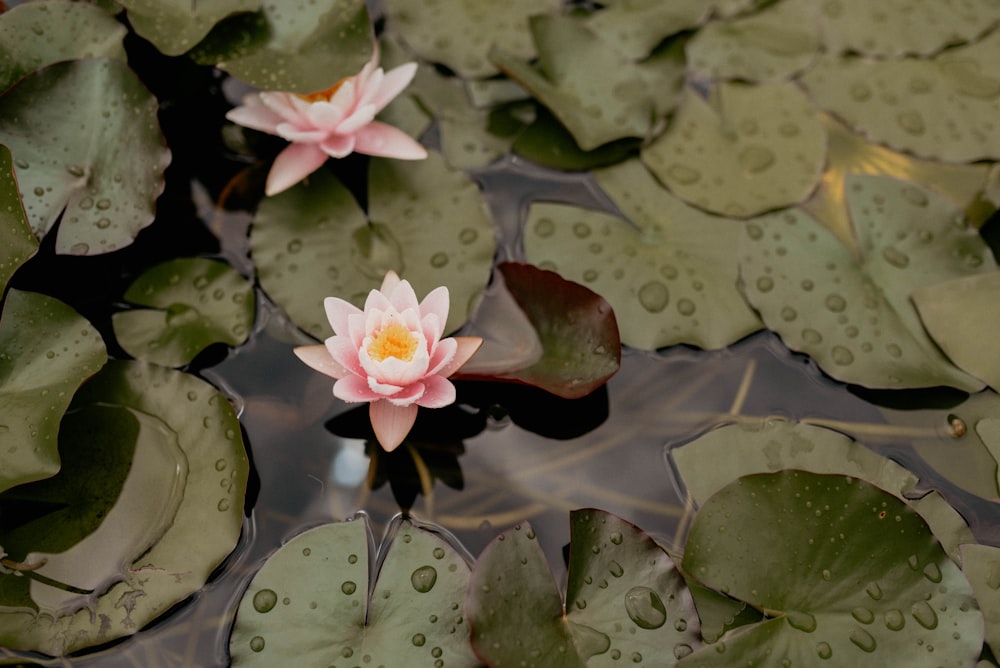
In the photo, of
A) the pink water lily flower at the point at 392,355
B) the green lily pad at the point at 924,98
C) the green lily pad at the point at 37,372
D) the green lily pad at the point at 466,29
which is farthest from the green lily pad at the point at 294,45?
the green lily pad at the point at 924,98

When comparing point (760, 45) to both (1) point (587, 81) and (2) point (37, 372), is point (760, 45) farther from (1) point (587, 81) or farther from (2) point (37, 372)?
(2) point (37, 372)

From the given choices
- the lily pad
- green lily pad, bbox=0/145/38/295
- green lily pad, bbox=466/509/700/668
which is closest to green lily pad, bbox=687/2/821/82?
green lily pad, bbox=466/509/700/668

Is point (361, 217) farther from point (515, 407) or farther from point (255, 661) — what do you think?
point (255, 661)

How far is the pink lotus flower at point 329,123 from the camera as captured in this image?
1.91 metres

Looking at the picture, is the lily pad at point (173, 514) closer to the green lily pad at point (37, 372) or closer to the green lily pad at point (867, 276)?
the green lily pad at point (37, 372)

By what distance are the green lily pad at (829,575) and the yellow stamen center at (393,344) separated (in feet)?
2.44

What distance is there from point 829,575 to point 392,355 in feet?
3.44

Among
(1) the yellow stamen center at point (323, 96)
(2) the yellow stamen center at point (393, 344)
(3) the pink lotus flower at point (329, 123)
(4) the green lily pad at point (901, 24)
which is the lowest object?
(2) the yellow stamen center at point (393, 344)

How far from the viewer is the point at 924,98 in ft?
7.31

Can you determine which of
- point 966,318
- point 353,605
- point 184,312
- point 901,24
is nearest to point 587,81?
point 901,24

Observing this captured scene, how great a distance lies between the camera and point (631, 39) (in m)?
2.33

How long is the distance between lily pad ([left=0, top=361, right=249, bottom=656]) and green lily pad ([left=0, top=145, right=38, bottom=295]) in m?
0.34

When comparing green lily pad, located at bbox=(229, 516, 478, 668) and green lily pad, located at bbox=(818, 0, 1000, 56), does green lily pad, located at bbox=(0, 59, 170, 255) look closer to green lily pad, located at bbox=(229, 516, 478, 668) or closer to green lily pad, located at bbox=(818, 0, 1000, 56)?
green lily pad, located at bbox=(229, 516, 478, 668)

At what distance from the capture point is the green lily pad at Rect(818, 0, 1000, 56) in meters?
2.31
